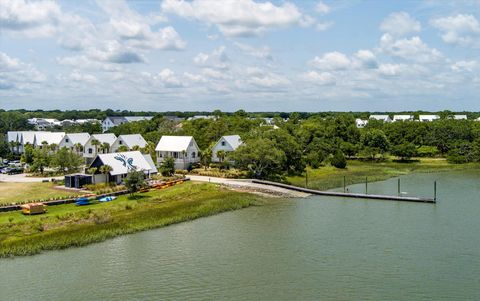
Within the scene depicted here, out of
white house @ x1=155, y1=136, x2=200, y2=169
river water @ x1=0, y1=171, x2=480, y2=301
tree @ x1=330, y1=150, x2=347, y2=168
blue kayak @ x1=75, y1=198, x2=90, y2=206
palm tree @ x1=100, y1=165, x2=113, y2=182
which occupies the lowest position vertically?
river water @ x1=0, y1=171, x2=480, y2=301

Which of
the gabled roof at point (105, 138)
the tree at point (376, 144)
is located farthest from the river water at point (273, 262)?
the tree at point (376, 144)

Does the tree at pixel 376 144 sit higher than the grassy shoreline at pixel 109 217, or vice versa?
the tree at pixel 376 144

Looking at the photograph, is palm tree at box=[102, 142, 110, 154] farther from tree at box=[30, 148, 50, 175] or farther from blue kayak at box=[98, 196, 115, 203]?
blue kayak at box=[98, 196, 115, 203]

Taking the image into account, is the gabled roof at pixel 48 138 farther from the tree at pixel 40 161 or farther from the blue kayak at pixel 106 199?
the blue kayak at pixel 106 199

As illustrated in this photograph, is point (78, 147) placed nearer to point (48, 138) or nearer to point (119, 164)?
point (48, 138)

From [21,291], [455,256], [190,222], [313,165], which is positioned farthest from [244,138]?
[21,291]

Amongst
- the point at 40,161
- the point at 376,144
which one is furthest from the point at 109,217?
the point at 376,144

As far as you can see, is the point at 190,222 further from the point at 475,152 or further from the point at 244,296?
the point at 475,152

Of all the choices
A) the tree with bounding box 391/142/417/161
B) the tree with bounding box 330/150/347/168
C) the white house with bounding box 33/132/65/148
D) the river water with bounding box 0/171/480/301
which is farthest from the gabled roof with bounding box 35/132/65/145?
the tree with bounding box 391/142/417/161
